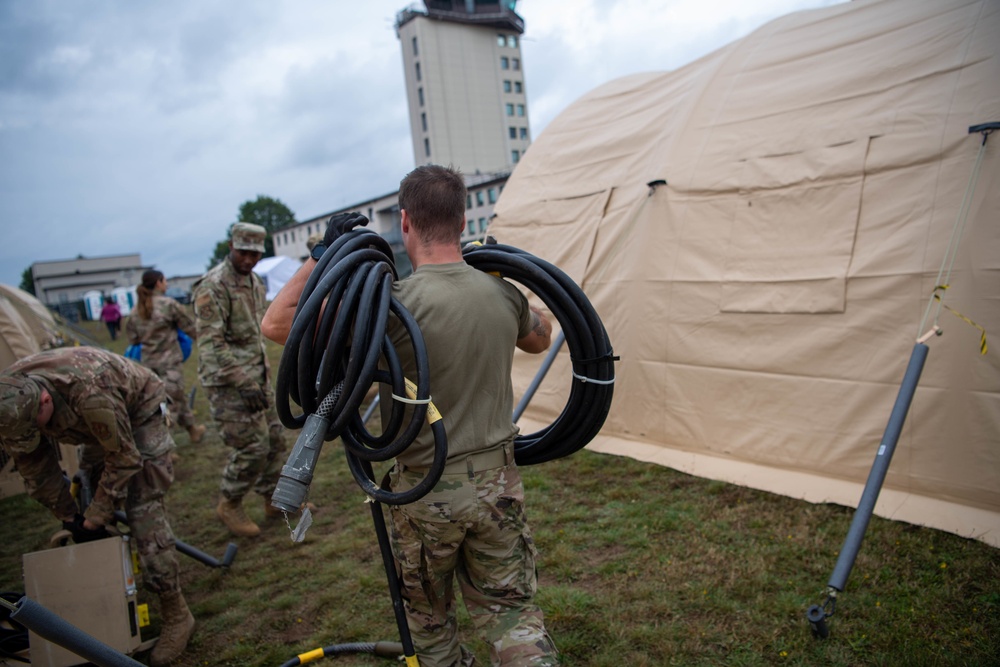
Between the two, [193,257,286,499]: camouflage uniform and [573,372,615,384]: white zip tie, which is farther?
[193,257,286,499]: camouflage uniform

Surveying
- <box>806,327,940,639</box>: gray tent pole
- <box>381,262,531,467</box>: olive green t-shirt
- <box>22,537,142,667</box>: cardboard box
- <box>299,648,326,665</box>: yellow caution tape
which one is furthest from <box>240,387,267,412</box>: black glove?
<box>806,327,940,639</box>: gray tent pole

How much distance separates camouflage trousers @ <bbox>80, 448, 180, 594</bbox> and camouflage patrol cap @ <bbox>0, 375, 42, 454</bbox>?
56 centimetres

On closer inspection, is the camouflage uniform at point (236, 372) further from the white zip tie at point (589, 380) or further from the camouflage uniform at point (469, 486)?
the white zip tie at point (589, 380)

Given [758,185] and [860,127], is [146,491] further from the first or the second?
[860,127]

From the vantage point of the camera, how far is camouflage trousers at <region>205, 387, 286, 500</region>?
4.92m

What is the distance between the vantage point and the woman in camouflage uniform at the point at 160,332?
777 cm

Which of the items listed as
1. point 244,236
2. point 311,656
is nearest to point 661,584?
point 311,656

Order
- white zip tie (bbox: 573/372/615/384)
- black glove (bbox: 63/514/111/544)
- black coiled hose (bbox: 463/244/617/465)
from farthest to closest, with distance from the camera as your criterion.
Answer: black glove (bbox: 63/514/111/544), white zip tie (bbox: 573/372/615/384), black coiled hose (bbox: 463/244/617/465)

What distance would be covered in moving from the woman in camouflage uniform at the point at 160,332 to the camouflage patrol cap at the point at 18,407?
16.4 ft

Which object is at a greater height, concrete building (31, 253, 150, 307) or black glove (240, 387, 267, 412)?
concrete building (31, 253, 150, 307)

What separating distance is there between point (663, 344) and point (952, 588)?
2668mm

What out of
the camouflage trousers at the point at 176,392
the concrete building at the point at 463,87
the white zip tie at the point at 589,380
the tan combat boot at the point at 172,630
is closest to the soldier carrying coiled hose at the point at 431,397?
the white zip tie at the point at 589,380

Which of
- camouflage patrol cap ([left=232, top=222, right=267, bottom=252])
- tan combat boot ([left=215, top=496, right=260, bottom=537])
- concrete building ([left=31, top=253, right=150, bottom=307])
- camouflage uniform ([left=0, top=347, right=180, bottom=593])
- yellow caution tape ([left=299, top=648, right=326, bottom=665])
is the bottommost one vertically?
yellow caution tape ([left=299, top=648, right=326, bottom=665])

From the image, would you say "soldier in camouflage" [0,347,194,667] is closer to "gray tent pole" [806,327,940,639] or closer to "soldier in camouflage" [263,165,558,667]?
"soldier in camouflage" [263,165,558,667]
